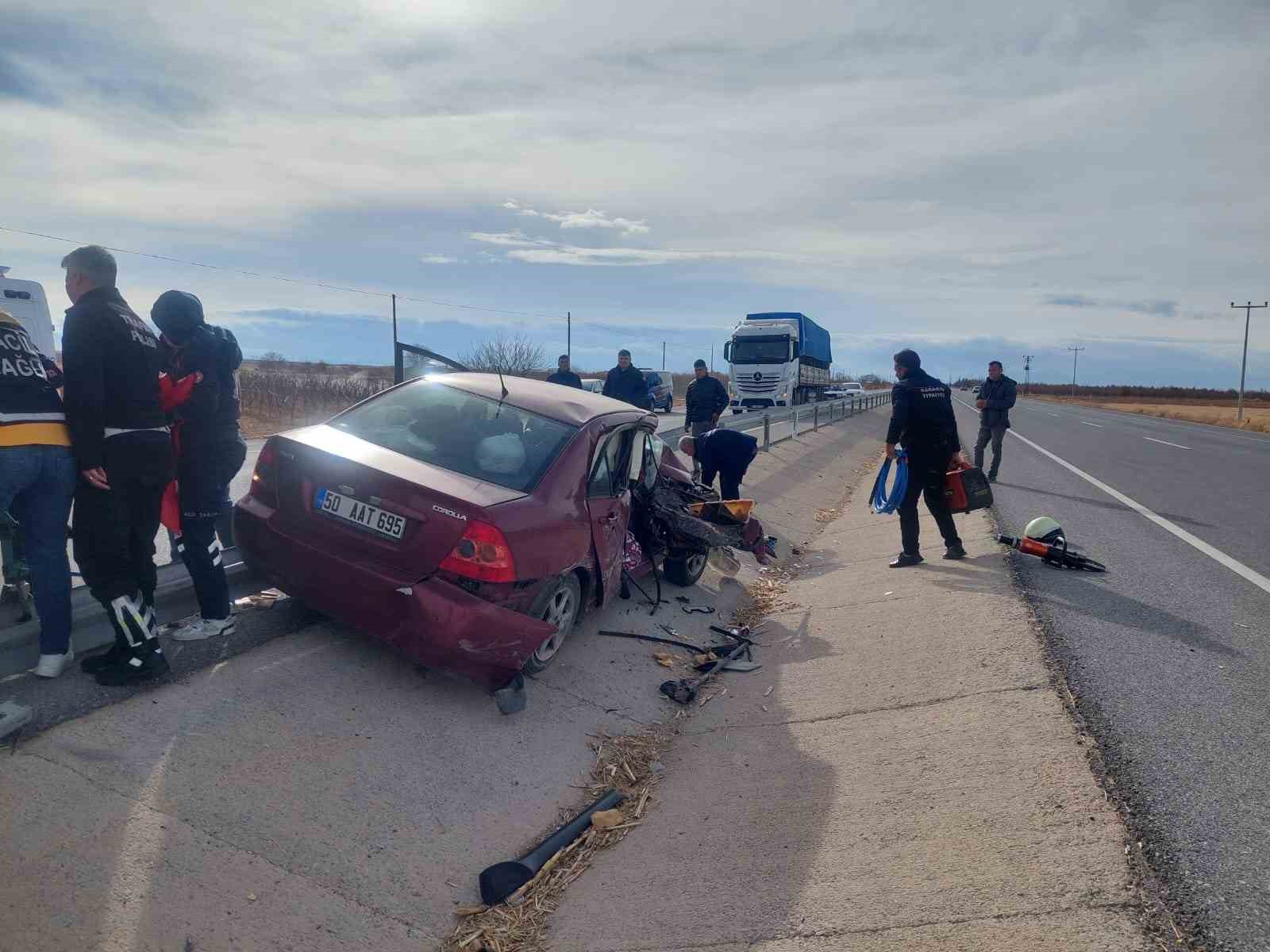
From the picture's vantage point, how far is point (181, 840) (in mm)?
3027

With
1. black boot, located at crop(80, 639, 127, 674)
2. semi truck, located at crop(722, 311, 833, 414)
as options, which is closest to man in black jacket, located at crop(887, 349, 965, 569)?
black boot, located at crop(80, 639, 127, 674)

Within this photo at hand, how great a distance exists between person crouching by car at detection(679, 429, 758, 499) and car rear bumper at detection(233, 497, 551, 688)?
5.15 metres

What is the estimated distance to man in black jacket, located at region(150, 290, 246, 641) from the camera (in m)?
4.41

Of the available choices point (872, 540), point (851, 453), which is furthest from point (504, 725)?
point (851, 453)

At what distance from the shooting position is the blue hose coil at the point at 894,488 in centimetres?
796

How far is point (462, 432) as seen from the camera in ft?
16.2

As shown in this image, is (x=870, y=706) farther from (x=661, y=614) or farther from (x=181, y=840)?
(x=181, y=840)

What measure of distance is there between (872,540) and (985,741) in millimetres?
5674

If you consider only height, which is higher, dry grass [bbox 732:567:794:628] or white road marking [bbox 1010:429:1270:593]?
white road marking [bbox 1010:429:1270:593]

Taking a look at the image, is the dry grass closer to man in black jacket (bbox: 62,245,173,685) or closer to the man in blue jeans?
man in black jacket (bbox: 62,245,173,685)

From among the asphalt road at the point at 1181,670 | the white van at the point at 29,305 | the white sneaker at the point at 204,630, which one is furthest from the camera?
the white van at the point at 29,305

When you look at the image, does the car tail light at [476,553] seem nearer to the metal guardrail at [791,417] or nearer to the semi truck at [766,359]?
the metal guardrail at [791,417]

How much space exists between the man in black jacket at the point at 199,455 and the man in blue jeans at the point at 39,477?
1.92ft

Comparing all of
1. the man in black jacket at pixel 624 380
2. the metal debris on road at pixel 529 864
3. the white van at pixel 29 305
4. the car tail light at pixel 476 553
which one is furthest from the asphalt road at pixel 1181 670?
the white van at pixel 29 305
